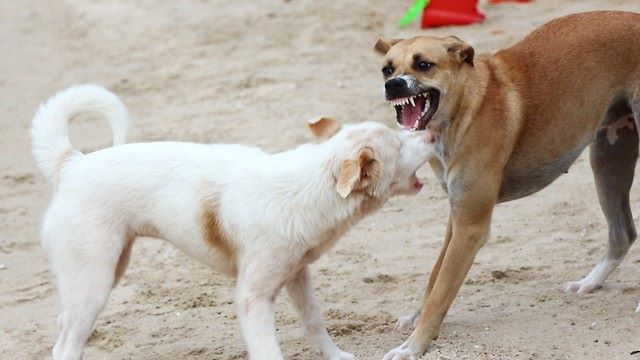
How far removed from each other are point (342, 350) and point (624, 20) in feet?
6.97

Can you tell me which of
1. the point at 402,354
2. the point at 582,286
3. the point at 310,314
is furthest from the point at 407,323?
the point at 582,286

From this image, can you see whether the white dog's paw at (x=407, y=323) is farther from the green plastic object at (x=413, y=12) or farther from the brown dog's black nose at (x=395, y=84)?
the green plastic object at (x=413, y=12)

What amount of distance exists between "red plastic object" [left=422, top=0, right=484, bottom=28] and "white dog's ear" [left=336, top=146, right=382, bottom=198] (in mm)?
6203

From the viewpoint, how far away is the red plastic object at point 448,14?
37.7 ft

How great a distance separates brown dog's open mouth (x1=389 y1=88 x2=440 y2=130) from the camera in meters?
5.80

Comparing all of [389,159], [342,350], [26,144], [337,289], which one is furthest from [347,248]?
[26,144]

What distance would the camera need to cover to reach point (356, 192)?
18.0 ft

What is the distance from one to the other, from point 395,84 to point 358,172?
1.84 ft

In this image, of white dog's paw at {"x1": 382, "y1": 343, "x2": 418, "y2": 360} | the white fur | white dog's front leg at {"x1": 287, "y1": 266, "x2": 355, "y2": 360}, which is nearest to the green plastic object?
the white fur

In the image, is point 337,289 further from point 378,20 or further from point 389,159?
point 378,20

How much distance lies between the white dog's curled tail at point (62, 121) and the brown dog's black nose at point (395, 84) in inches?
52.1

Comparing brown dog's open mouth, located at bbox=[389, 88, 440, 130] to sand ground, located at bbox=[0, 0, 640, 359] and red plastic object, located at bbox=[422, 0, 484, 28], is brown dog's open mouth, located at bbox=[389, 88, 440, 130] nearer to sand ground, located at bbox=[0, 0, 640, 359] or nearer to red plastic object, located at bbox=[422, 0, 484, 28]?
sand ground, located at bbox=[0, 0, 640, 359]

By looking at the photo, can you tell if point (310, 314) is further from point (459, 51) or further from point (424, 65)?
point (459, 51)

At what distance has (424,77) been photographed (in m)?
5.80
